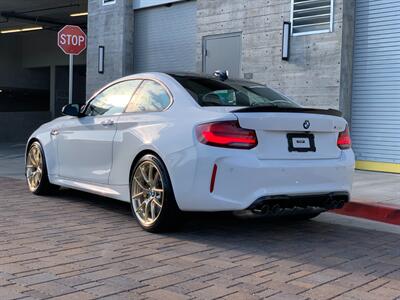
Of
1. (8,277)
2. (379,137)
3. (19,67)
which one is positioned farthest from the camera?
(19,67)

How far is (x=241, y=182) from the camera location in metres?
4.82

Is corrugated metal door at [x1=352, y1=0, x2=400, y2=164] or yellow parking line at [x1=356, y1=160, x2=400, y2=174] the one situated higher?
corrugated metal door at [x1=352, y1=0, x2=400, y2=164]

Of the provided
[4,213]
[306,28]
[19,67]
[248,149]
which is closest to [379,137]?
[306,28]

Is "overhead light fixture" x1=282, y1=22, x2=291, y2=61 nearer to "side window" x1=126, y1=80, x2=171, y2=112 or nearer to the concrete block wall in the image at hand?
the concrete block wall

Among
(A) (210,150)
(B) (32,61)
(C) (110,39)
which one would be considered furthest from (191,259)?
(B) (32,61)

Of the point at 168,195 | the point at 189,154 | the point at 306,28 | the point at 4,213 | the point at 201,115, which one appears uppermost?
the point at 306,28

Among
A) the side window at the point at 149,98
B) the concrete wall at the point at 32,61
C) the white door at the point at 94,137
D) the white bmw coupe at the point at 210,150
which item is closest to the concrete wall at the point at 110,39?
the white door at the point at 94,137

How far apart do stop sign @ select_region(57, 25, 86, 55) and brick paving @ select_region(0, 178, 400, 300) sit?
4870 mm

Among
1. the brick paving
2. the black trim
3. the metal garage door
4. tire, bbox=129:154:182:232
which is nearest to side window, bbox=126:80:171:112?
tire, bbox=129:154:182:232

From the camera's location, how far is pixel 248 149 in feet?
16.0

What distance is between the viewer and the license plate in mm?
5069

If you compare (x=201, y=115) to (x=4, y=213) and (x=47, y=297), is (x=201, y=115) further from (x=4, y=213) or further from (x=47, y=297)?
(x=4, y=213)

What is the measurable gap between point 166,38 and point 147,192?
31.1 feet

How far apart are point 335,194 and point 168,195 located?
1568 millimetres
